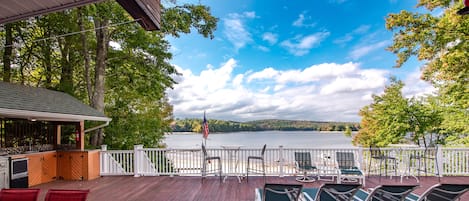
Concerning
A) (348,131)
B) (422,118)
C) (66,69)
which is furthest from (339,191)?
(348,131)

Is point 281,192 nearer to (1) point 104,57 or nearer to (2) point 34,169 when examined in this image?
(2) point 34,169

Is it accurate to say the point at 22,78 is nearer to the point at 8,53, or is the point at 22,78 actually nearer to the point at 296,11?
the point at 8,53

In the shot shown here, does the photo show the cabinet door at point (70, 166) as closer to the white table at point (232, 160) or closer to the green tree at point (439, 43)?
the white table at point (232, 160)

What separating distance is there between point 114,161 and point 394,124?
13.8 m

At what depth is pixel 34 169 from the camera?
284 inches

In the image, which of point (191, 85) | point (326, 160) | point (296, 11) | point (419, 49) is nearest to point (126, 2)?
point (326, 160)

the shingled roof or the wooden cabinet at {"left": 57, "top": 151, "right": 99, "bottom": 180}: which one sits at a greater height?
the shingled roof

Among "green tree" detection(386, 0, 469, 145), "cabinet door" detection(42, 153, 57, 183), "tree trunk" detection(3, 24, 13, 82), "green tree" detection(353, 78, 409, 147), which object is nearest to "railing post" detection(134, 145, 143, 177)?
"cabinet door" detection(42, 153, 57, 183)

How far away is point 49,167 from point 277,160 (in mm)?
6599

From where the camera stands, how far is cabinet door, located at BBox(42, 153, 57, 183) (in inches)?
299

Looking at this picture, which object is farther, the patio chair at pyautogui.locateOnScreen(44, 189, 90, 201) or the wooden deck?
the wooden deck

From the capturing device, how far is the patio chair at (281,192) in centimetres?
396

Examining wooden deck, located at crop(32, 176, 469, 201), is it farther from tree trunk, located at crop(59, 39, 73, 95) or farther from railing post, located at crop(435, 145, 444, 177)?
tree trunk, located at crop(59, 39, 73, 95)

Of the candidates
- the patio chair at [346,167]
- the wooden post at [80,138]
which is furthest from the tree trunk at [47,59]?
the patio chair at [346,167]
